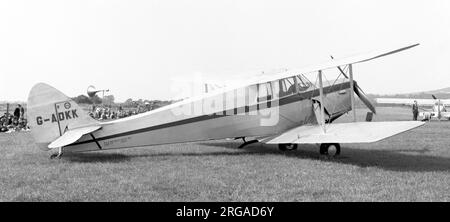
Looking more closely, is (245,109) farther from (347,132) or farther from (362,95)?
(362,95)

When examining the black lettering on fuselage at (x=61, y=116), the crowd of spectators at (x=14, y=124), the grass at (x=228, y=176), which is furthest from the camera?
the crowd of spectators at (x=14, y=124)

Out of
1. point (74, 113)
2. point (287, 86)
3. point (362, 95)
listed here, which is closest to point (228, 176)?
point (74, 113)

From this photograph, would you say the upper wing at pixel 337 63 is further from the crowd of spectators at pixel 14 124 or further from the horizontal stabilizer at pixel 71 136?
the crowd of spectators at pixel 14 124

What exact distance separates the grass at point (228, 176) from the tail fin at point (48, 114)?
21.5 inches

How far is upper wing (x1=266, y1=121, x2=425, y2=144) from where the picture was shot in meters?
7.79

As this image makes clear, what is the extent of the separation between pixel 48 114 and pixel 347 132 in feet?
19.3

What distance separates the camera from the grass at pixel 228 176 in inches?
222

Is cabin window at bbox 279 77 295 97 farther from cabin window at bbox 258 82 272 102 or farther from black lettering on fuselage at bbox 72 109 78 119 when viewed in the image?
black lettering on fuselage at bbox 72 109 78 119

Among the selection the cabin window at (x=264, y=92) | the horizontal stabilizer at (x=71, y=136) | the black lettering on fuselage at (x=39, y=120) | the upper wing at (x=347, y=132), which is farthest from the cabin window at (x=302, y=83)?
the black lettering on fuselage at (x=39, y=120)
